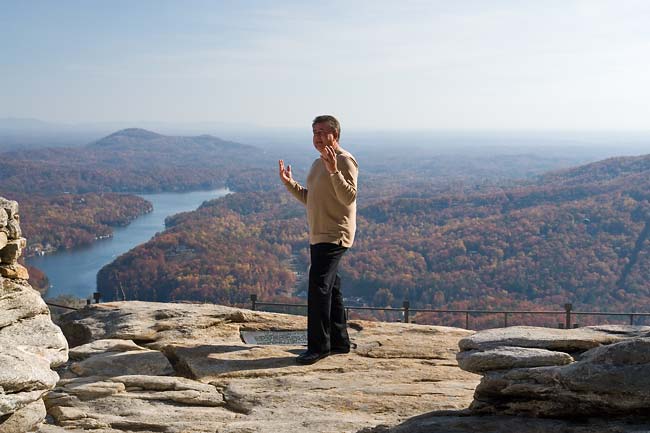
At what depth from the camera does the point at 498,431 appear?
199 inches

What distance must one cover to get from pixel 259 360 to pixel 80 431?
2347mm

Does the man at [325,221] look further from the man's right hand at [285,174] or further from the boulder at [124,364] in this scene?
the boulder at [124,364]

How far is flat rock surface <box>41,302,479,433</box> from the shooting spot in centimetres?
605

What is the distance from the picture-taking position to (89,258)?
237 ft

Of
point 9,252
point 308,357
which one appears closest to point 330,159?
point 308,357

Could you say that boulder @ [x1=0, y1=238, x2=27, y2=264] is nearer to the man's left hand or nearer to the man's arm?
the man's arm

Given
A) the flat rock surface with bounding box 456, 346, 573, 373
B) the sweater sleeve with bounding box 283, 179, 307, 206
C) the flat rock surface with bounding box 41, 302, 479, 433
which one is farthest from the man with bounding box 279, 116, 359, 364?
the flat rock surface with bounding box 456, 346, 573, 373

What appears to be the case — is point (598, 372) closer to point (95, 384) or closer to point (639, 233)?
point (95, 384)

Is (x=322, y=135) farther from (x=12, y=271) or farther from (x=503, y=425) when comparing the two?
(x=503, y=425)

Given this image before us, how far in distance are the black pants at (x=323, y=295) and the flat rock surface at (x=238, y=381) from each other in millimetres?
281

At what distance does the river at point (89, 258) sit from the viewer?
5806 cm

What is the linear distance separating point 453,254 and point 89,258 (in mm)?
36580

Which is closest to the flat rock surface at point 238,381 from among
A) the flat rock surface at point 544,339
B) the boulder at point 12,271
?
the flat rock surface at point 544,339

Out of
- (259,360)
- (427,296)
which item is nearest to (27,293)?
(259,360)
